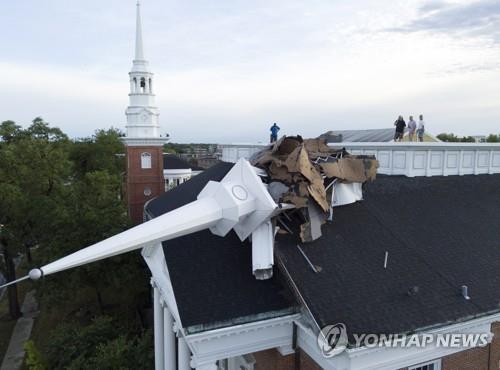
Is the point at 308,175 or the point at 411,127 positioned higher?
the point at 411,127

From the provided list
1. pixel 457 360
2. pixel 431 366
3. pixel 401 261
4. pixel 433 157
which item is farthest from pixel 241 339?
pixel 433 157

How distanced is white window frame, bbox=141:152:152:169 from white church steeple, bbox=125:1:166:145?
36.7 inches

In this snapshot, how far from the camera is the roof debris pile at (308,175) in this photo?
1118cm

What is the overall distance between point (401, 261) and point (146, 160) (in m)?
25.8

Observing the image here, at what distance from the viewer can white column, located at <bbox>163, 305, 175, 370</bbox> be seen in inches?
550

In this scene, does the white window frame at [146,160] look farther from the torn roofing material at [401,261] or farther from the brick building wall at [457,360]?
the brick building wall at [457,360]

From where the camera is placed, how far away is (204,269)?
35.1 ft

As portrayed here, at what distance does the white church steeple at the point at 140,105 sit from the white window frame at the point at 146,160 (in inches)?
36.7

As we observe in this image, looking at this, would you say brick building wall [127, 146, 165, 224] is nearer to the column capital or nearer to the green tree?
the green tree

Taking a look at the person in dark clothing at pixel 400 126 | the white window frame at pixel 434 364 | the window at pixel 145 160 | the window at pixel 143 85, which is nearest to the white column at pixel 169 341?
the white window frame at pixel 434 364

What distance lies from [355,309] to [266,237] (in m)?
2.69

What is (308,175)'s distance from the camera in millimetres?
11273

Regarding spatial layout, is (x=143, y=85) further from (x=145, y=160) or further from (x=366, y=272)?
(x=366, y=272)

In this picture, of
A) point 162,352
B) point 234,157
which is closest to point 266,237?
point 162,352
